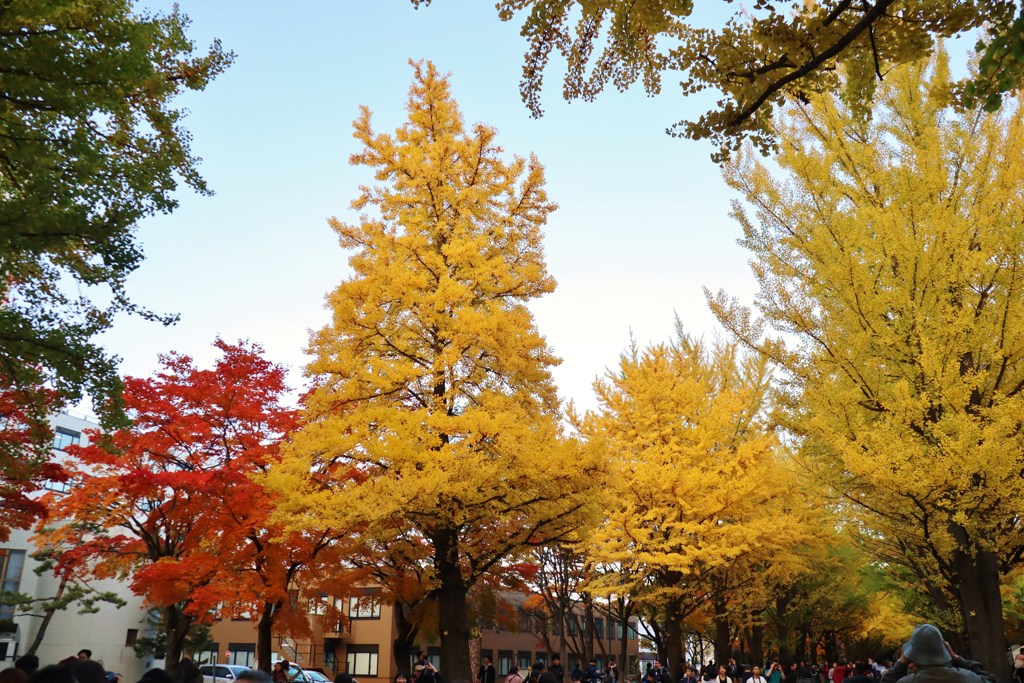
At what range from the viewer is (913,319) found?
1050cm

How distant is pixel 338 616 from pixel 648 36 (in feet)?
60.6

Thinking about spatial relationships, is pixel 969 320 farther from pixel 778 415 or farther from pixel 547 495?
pixel 547 495

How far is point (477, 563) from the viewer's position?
1402cm

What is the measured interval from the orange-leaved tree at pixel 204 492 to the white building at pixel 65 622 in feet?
52.2

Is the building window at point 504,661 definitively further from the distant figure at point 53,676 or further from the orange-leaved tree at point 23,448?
the distant figure at point 53,676

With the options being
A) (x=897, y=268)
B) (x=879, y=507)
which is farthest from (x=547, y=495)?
(x=897, y=268)

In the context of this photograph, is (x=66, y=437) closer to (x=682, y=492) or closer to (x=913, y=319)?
(x=682, y=492)

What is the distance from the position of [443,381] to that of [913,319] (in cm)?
786

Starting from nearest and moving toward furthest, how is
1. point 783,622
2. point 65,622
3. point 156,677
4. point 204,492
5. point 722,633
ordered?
point 156,677 < point 204,492 < point 722,633 < point 783,622 < point 65,622

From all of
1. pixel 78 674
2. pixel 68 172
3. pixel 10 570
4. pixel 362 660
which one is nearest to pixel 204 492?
pixel 68 172

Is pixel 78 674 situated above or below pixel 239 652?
above

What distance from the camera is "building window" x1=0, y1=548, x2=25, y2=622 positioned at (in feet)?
103

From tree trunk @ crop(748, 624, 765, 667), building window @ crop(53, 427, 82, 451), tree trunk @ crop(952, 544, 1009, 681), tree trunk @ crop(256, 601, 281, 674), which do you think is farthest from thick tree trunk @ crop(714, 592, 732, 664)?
building window @ crop(53, 427, 82, 451)

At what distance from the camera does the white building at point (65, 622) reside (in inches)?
1261
